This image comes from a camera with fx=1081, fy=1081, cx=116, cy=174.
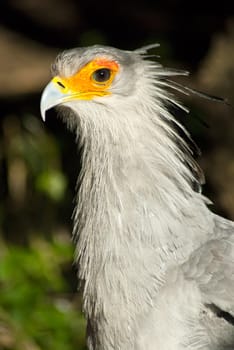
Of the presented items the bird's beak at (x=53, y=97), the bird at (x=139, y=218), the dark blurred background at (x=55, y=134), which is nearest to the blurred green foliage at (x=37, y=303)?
the dark blurred background at (x=55, y=134)

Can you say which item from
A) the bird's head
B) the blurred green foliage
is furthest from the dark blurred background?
the bird's head

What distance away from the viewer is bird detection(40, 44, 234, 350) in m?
3.86

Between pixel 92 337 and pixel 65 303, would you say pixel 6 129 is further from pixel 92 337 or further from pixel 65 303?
pixel 92 337

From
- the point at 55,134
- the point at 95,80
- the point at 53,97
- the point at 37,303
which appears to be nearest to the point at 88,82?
the point at 95,80

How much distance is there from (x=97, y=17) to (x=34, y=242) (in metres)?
2.11

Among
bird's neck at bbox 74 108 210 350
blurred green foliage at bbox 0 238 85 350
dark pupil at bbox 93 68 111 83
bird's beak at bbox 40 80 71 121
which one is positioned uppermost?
dark pupil at bbox 93 68 111 83

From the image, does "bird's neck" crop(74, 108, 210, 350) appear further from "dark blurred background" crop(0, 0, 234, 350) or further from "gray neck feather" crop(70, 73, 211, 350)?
"dark blurred background" crop(0, 0, 234, 350)

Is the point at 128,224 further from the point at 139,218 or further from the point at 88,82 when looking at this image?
the point at 88,82

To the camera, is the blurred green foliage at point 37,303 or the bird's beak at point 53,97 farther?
the blurred green foliage at point 37,303

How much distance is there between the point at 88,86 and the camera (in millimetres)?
4207

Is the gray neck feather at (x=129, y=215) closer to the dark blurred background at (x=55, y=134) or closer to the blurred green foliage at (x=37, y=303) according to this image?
the dark blurred background at (x=55, y=134)

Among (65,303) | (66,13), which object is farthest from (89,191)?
(66,13)

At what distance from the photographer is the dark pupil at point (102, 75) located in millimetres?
4203

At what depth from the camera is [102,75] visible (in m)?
4.21
